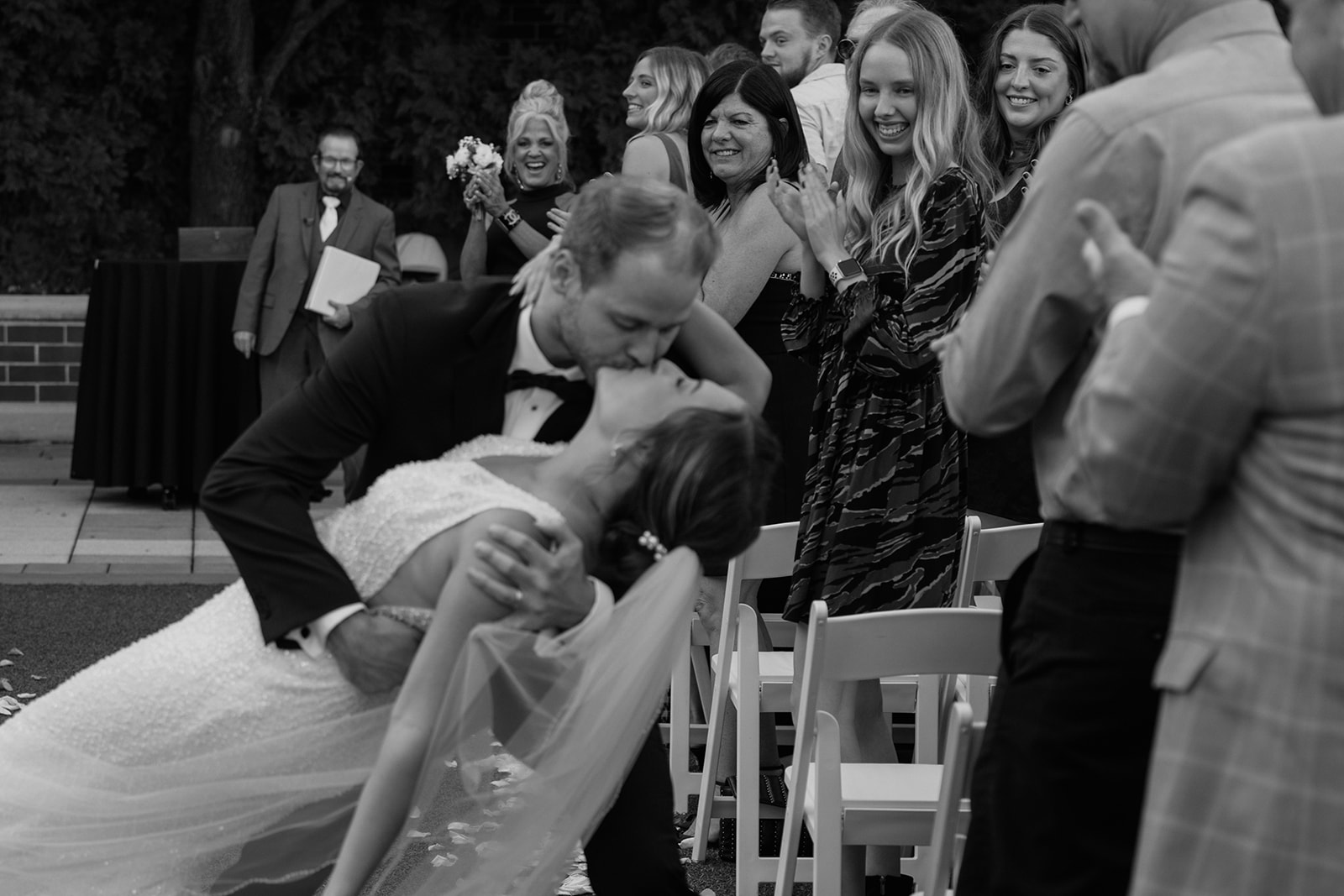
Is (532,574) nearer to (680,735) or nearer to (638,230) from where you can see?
(638,230)

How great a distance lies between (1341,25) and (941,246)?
2.27 metres

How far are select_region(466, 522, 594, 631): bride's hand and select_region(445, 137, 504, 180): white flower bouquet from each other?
4.34m

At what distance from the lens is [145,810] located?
9.11 feet

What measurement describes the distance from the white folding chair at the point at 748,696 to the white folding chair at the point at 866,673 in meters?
0.65

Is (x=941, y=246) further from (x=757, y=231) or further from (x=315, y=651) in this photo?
(x=315, y=651)

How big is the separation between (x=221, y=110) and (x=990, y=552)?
9486 millimetres

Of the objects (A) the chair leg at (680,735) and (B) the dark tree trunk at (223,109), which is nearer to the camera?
(A) the chair leg at (680,735)

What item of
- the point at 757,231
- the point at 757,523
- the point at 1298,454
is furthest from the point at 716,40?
the point at 1298,454

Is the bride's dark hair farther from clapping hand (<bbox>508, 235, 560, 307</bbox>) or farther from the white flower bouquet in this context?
the white flower bouquet

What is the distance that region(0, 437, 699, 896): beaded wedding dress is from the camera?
2.65m

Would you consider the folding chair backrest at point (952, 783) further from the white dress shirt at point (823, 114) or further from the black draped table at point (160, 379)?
the black draped table at point (160, 379)

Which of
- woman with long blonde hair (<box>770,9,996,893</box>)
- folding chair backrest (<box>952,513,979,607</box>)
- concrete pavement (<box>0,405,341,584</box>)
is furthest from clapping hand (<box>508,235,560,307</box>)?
concrete pavement (<box>0,405,341,584</box>)

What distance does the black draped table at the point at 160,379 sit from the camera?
368 inches

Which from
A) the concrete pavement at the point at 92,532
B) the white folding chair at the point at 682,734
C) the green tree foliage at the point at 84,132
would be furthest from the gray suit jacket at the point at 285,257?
the white folding chair at the point at 682,734
